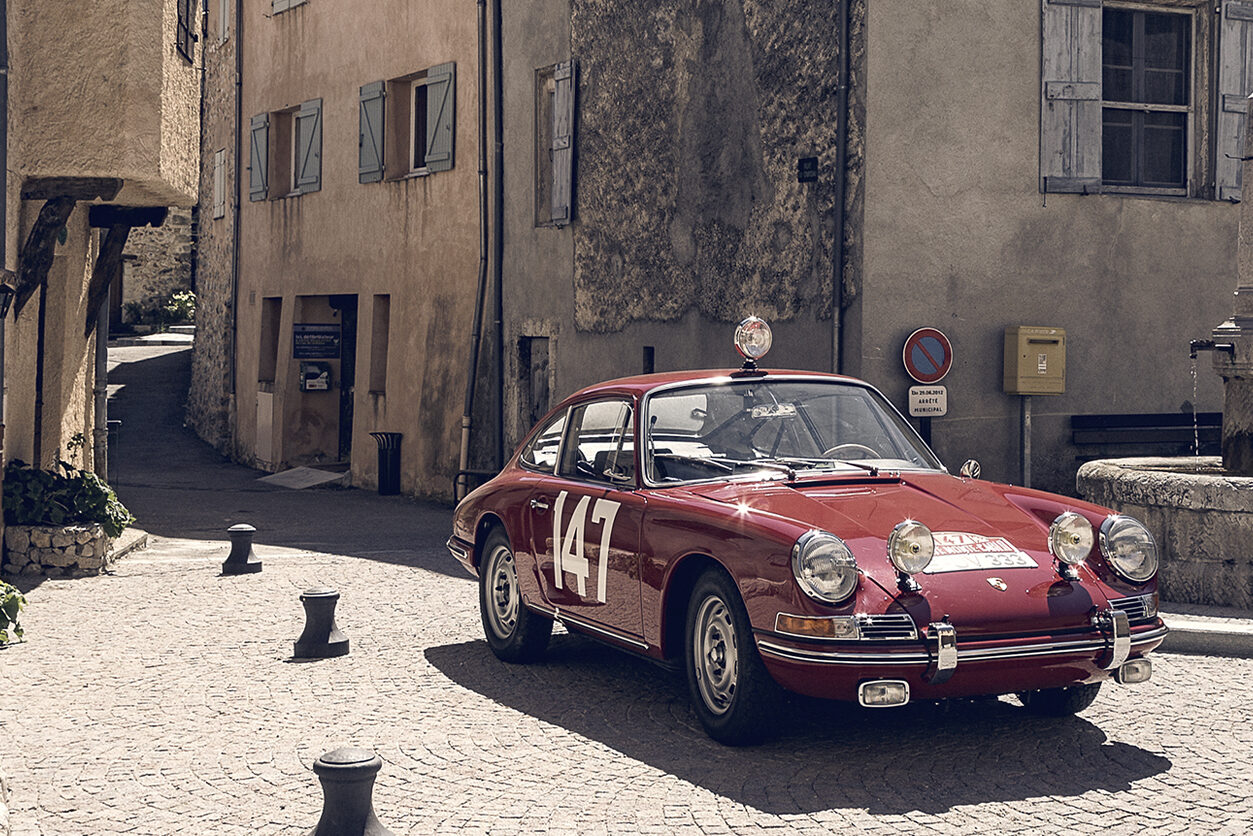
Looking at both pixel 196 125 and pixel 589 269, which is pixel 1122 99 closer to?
pixel 589 269

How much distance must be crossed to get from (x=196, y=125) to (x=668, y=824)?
10.1 m

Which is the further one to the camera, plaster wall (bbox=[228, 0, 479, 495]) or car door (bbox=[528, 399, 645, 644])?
plaster wall (bbox=[228, 0, 479, 495])

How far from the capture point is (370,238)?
71.6ft

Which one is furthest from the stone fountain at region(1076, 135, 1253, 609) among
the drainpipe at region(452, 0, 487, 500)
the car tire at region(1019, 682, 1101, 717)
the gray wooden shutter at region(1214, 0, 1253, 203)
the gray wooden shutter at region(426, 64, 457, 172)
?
the gray wooden shutter at region(426, 64, 457, 172)

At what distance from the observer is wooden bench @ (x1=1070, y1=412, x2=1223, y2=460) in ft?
45.0

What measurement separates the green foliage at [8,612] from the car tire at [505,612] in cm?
272

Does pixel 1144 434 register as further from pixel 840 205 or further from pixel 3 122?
pixel 3 122

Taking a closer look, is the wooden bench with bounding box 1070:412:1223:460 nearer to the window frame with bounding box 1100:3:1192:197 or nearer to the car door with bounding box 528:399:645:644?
the window frame with bounding box 1100:3:1192:197

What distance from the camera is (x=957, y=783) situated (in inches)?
220

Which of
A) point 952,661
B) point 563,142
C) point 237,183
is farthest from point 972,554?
point 237,183

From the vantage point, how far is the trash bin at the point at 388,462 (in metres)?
21.0

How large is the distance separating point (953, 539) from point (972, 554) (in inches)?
4.0

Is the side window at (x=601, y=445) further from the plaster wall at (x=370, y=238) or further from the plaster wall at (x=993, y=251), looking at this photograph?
the plaster wall at (x=370, y=238)

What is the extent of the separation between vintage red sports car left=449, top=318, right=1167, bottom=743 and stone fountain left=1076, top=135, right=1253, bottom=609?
270 cm
